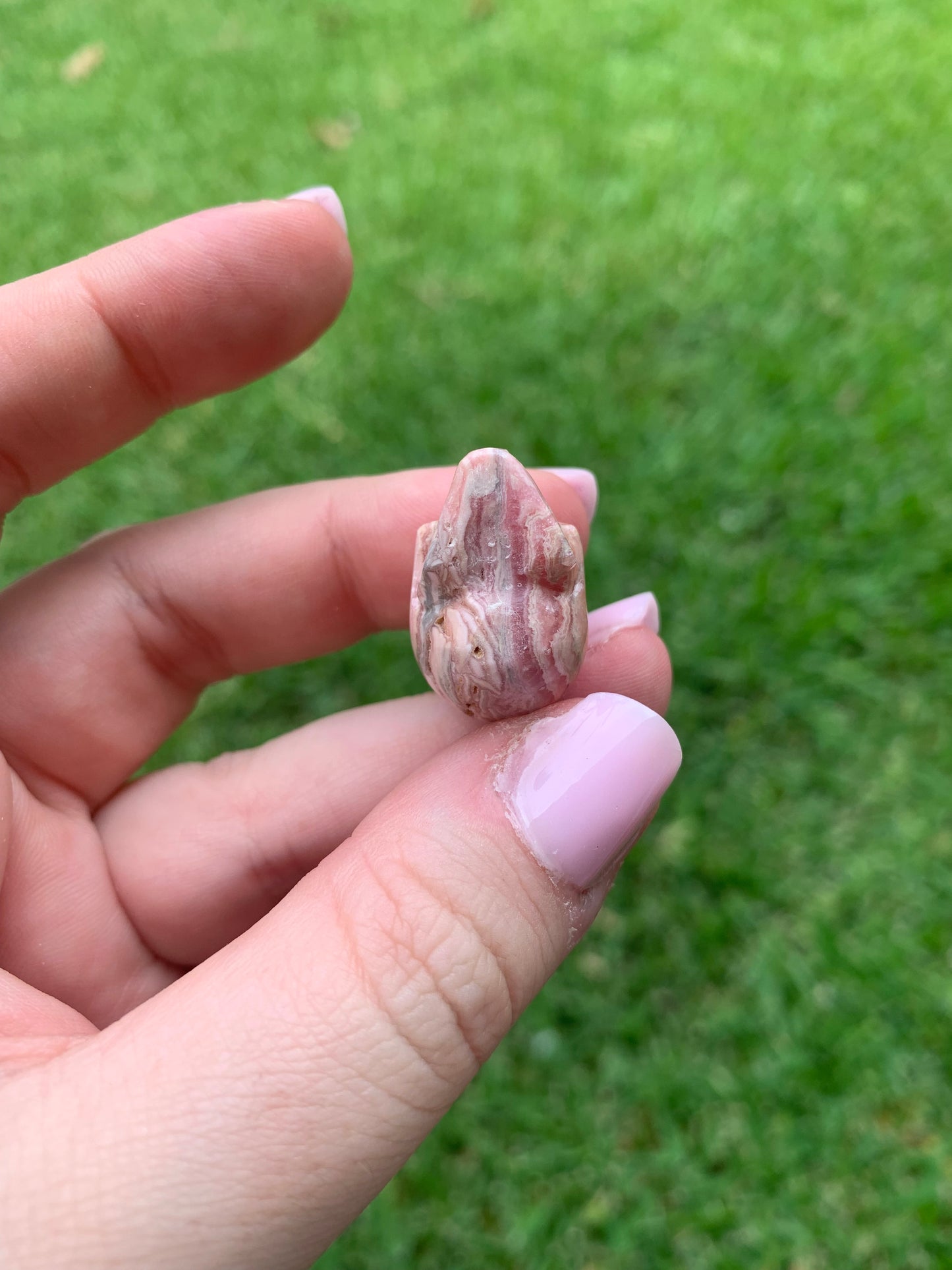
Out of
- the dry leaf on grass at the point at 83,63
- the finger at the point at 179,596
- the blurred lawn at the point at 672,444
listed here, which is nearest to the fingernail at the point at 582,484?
the finger at the point at 179,596

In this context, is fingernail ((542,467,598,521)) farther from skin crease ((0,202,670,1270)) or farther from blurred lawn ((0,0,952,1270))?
blurred lawn ((0,0,952,1270))

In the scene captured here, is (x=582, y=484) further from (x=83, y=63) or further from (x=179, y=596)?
(x=83, y=63)

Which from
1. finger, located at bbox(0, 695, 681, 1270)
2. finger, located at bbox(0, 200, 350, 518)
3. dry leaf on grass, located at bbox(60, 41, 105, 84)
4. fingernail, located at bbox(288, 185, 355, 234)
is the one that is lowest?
finger, located at bbox(0, 695, 681, 1270)

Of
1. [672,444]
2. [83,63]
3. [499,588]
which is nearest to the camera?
[499,588]

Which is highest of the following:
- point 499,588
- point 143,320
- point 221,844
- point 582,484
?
point 143,320

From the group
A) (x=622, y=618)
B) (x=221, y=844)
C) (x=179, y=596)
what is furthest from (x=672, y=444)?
(x=221, y=844)

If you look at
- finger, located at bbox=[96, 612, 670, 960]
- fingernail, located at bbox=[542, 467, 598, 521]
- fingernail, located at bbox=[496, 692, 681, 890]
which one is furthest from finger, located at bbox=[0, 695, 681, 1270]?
fingernail, located at bbox=[542, 467, 598, 521]

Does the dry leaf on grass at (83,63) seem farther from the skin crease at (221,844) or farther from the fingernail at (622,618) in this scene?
the fingernail at (622,618)
